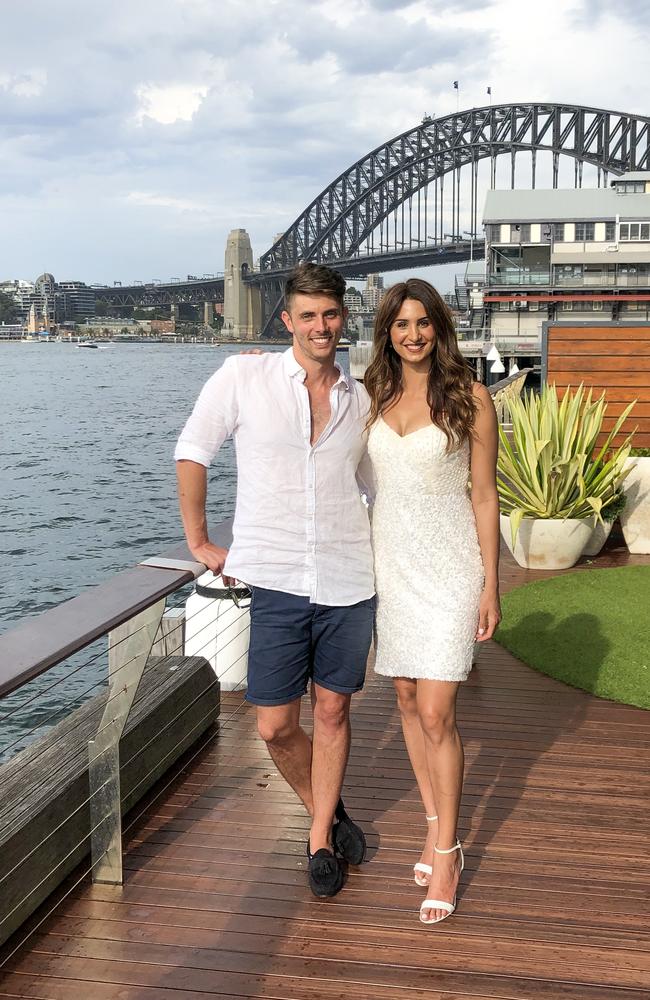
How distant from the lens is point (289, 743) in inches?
104

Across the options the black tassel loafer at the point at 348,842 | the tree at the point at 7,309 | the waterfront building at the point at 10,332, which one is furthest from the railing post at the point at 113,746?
the tree at the point at 7,309

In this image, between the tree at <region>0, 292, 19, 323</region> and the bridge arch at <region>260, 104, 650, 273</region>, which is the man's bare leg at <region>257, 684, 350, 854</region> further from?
the tree at <region>0, 292, 19, 323</region>

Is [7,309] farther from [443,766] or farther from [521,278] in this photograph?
[443,766]

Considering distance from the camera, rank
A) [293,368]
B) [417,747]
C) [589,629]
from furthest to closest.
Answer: [589,629]
[417,747]
[293,368]

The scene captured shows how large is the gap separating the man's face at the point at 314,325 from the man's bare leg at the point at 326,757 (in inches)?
32.7

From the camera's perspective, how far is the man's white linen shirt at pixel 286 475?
8.09ft

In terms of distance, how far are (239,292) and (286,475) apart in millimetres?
112944

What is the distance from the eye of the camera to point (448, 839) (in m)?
2.58

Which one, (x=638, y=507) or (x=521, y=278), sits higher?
(x=521, y=278)

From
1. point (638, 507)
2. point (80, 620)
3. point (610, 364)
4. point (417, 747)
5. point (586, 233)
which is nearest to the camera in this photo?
point (80, 620)

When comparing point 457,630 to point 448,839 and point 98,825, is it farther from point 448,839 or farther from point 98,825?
point 98,825

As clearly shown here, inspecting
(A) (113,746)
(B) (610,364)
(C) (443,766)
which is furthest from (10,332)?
(C) (443,766)

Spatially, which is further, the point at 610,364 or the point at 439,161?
the point at 439,161

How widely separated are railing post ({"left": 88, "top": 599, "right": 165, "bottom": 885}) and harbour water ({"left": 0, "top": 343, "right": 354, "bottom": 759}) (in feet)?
0.39
